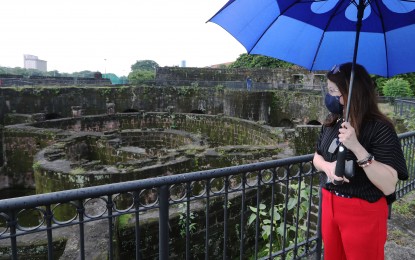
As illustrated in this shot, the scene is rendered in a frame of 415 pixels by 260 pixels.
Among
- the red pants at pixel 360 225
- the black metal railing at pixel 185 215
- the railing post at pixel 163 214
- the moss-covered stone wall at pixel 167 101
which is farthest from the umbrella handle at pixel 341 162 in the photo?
the moss-covered stone wall at pixel 167 101

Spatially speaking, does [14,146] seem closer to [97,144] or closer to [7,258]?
[97,144]

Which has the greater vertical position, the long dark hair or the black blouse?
the long dark hair

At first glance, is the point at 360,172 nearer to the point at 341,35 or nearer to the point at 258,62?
the point at 341,35

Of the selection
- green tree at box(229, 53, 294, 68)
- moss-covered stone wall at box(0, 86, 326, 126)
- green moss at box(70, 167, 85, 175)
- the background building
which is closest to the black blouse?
green moss at box(70, 167, 85, 175)

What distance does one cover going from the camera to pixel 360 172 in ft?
6.64

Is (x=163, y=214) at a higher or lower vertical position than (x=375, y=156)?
lower

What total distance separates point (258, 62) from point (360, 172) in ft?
109

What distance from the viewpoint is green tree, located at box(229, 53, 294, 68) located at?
3288 cm

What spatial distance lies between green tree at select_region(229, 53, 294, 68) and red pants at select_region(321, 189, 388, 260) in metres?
30.3

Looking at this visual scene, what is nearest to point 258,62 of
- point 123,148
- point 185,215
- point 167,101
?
point 167,101

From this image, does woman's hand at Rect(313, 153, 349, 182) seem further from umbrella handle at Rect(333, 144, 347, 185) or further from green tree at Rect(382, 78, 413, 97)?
green tree at Rect(382, 78, 413, 97)

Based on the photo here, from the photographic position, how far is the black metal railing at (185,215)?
191 cm

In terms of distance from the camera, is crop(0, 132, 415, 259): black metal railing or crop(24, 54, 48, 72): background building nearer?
crop(0, 132, 415, 259): black metal railing

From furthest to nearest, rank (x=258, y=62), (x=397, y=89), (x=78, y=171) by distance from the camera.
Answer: (x=258, y=62) < (x=397, y=89) < (x=78, y=171)
